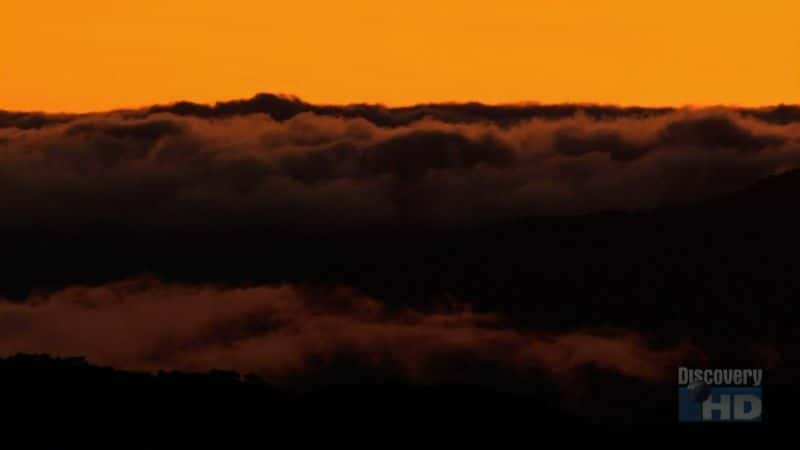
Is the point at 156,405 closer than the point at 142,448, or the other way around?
the point at 142,448

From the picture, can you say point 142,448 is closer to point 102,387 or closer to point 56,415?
point 56,415

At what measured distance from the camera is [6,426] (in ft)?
585

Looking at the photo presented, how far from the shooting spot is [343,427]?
184125 millimetres

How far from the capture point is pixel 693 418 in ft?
621

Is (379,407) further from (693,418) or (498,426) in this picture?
(693,418)

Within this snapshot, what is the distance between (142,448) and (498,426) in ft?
108

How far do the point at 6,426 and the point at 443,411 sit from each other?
40167mm

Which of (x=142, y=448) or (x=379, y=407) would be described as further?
(x=379, y=407)

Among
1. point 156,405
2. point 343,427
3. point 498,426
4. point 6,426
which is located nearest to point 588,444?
point 498,426

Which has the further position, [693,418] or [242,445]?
[693,418]

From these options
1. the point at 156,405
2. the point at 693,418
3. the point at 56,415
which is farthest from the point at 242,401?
the point at 693,418

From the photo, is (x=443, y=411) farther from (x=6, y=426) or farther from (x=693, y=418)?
(x=6, y=426)

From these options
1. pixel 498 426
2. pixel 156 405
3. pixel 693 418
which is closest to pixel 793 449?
pixel 693 418

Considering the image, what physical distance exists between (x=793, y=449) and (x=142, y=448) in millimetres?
53707
